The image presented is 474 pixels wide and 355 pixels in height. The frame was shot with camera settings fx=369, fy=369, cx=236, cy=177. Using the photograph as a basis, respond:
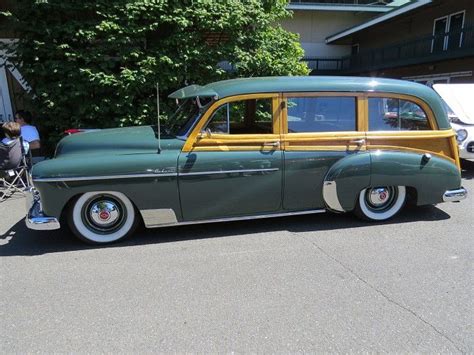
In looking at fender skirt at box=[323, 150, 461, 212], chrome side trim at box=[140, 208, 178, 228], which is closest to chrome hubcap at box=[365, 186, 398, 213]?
fender skirt at box=[323, 150, 461, 212]

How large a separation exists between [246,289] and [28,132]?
17.8 ft

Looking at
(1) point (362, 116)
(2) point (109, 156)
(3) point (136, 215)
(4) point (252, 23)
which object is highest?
(4) point (252, 23)

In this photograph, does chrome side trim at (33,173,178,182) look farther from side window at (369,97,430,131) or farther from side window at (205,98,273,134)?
side window at (369,97,430,131)

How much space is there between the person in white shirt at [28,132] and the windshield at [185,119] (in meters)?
3.36

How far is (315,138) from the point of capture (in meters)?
4.41

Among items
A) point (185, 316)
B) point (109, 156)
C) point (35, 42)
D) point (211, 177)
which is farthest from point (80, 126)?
point (185, 316)

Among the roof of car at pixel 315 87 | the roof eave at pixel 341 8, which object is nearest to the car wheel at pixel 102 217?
the roof of car at pixel 315 87

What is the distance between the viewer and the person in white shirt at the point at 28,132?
6.58 m

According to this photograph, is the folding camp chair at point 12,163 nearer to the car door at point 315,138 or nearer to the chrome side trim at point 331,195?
the car door at point 315,138

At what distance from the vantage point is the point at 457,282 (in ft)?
10.8

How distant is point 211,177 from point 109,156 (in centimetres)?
113

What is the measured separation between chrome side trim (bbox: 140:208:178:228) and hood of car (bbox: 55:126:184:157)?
2.20 feet

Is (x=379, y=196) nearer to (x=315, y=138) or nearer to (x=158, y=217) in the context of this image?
(x=315, y=138)

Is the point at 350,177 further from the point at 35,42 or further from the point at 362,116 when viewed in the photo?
the point at 35,42
